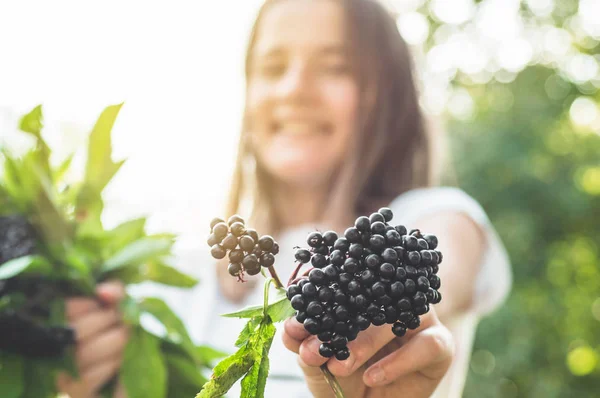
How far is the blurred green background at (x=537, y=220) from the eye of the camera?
5453mm

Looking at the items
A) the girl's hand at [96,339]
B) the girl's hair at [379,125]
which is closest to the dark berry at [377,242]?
the girl's hand at [96,339]

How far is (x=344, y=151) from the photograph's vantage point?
160cm

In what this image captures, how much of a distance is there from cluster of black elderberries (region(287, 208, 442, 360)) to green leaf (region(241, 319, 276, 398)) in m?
0.04

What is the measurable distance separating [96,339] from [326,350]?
628 millimetres

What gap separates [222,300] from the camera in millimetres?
1753

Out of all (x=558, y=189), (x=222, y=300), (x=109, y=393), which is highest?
(x=109, y=393)

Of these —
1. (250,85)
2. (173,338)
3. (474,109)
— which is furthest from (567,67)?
(173,338)

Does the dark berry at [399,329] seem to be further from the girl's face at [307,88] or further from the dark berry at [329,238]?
the girl's face at [307,88]

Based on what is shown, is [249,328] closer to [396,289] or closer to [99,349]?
[396,289]

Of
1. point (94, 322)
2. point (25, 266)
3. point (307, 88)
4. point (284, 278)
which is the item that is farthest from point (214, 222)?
point (284, 278)

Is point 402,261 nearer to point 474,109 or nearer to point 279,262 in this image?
point 279,262

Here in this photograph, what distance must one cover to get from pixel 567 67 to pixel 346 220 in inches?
256

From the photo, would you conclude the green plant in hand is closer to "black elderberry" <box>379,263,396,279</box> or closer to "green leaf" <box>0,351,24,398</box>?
"green leaf" <box>0,351,24,398</box>

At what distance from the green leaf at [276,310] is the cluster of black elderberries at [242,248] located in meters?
0.04
